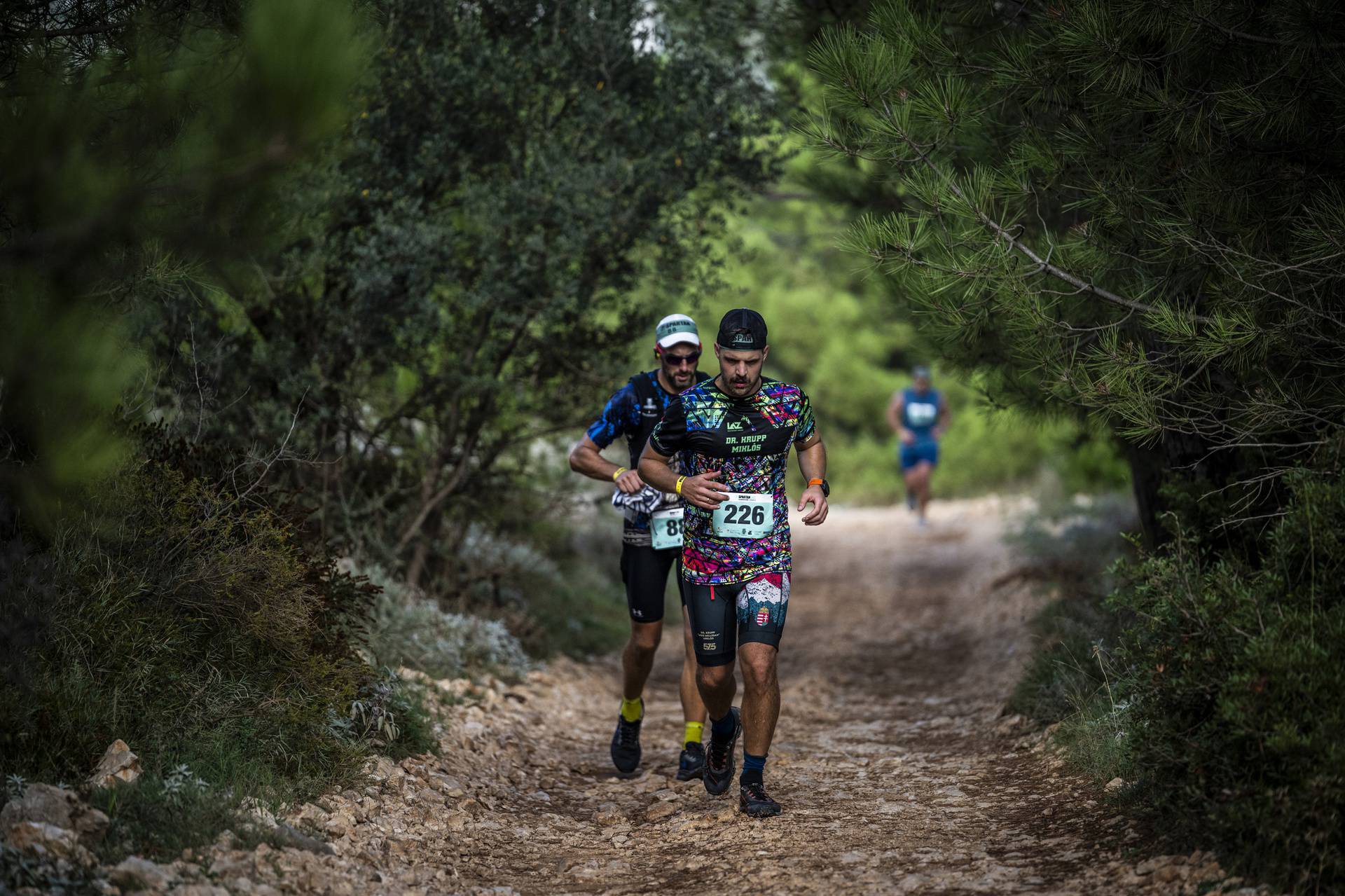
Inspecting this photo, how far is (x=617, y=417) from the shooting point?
6.28 meters

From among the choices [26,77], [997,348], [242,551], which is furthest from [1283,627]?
[26,77]

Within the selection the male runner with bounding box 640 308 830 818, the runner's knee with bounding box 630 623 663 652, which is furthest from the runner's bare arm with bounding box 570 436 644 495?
the runner's knee with bounding box 630 623 663 652

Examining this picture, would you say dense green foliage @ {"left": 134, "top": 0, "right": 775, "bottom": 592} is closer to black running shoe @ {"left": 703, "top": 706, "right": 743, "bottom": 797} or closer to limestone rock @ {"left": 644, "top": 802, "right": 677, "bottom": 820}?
limestone rock @ {"left": 644, "top": 802, "right": 677, "bottom": 820}

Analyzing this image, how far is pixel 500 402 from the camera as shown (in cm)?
887

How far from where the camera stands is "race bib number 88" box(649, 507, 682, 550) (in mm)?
6113

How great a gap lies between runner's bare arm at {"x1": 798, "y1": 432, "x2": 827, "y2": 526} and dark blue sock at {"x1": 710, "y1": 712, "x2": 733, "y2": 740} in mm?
973

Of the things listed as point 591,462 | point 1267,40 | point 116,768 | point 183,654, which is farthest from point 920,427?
point 116,768

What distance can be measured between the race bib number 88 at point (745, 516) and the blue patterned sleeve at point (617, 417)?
3.84 feet

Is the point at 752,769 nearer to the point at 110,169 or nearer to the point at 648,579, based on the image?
the point at 648,579

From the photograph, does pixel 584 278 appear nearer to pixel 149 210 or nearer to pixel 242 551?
pixel 242 551

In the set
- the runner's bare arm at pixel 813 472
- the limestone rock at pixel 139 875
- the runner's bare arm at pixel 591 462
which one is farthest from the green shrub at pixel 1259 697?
the limestone rock at pixel 139 875

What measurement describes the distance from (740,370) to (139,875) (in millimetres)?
2882

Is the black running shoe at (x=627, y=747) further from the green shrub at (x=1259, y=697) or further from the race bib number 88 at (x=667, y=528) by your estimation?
the green shrub at (x=1259, y=697)

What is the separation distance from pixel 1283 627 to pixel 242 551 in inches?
165
